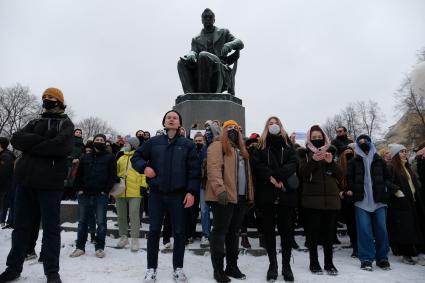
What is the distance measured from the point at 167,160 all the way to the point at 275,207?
1.54 m

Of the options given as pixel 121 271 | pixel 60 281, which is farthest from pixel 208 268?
pixel 60 281

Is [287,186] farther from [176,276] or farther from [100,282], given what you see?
[100,282]

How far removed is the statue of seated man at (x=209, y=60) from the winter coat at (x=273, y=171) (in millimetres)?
5355

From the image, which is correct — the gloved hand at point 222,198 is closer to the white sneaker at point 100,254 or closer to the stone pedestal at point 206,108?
the white sneaker at point 100,254

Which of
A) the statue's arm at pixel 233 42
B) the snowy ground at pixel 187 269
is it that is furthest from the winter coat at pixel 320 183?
the statue's arm at pixel 233 42

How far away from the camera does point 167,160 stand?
379 centimetres

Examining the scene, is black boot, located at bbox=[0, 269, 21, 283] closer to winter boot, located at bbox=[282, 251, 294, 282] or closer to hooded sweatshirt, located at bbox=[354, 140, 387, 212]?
winter boot, located at bbox=[282, 251, 294, 282]

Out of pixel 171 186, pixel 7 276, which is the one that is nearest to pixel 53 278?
pixel 7 276

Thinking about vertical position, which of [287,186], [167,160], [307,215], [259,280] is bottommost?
[259,280]

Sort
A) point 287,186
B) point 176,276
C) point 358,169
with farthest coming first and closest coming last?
point 358,169 < point 287,186 < point 176,276

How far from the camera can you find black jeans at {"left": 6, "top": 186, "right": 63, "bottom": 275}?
3.43 metres

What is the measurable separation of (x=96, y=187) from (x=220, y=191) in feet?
7.67

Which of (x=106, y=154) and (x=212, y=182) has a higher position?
(x=106, y=154)

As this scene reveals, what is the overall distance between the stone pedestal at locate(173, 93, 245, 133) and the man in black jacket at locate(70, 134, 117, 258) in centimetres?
389
